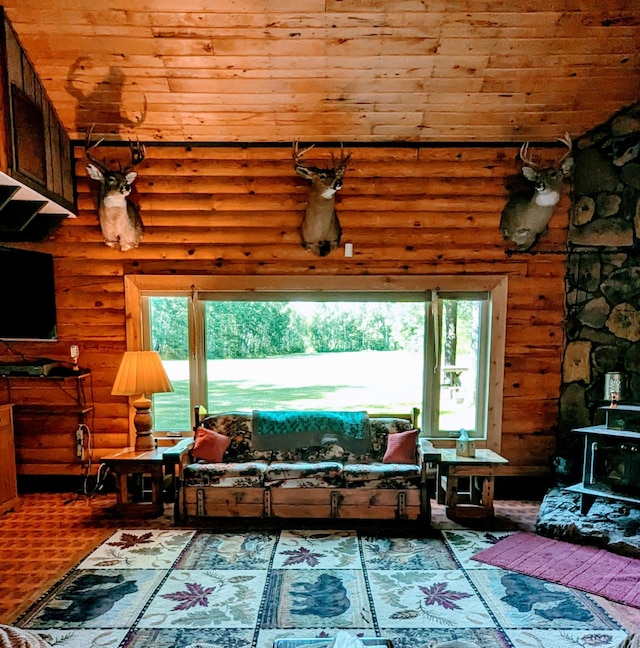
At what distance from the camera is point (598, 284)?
14.4 feet

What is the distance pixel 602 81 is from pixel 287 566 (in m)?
4.10

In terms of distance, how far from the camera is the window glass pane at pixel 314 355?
4.74 metres

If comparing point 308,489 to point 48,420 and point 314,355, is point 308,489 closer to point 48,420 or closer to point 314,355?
point 314,355

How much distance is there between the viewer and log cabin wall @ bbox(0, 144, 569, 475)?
14.1 feet

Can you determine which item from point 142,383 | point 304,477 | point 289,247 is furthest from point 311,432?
point 289,247

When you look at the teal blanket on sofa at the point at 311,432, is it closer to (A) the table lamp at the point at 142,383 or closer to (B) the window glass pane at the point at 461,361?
(A) the table lamp at the point at 142,383

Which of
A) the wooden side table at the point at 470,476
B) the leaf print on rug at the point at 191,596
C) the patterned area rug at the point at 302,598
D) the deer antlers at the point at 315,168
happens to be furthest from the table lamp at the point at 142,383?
the wooden side table at the point at 470,476

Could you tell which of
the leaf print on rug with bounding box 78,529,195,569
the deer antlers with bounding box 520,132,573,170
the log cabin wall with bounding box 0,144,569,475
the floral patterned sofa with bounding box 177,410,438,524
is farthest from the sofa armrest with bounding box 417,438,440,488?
the deer antlers with bounding box 520,132,573,170

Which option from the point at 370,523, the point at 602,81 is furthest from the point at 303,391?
the point at 602,81

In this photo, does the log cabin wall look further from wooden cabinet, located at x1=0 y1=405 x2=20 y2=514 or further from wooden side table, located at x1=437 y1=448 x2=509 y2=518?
wooden side table, located at x1=437 y1=448 x2=509 y2=518

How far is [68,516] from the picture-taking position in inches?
158

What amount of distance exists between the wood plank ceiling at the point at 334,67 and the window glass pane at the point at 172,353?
4.94ft

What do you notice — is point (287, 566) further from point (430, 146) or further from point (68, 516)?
point (430, 146)

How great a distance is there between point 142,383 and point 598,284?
4.03 metres
